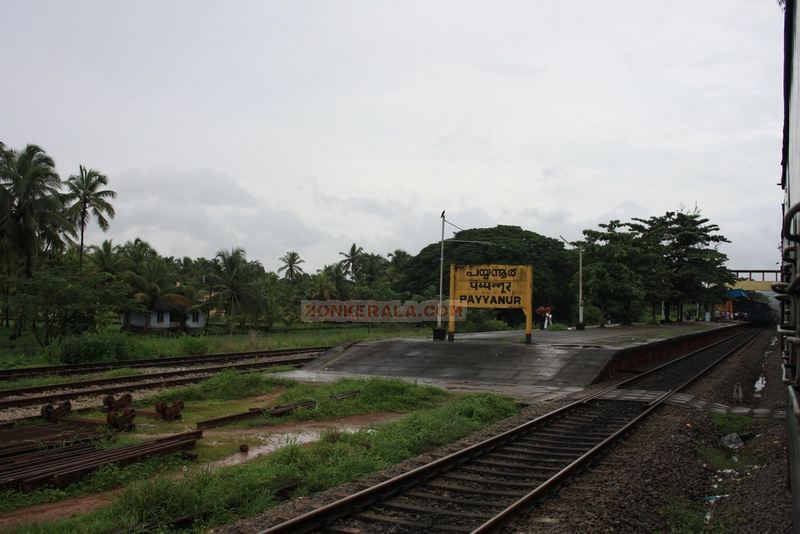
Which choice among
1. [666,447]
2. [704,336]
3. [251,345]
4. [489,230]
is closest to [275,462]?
[666,447]

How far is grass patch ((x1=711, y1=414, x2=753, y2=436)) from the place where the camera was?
39.5 ft

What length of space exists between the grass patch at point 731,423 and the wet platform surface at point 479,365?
355 centimetres

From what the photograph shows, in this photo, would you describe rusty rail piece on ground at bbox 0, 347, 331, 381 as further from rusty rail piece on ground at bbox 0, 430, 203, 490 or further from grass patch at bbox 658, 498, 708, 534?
grass patch at bbox 658, 498, 708, 534

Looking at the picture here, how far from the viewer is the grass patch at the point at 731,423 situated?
12039mm

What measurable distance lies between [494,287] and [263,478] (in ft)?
56.9

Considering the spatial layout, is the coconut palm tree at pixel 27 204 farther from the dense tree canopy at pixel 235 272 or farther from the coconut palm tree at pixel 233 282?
the coconut palm tree at pixel 233 282

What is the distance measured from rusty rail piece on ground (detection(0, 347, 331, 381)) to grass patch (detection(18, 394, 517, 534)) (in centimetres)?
1221

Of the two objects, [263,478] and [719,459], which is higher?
[263,478]

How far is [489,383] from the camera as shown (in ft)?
59.5

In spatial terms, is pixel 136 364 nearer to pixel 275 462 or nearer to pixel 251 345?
pixel 251 345

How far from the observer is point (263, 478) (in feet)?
23.7


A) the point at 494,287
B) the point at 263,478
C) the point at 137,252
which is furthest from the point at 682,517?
the point at 137,252

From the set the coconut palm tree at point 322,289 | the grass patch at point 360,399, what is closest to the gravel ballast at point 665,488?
the grass patch at point 360,399

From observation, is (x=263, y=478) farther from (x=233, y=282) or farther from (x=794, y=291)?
(x=233, y=282)
